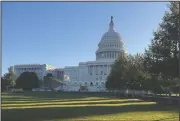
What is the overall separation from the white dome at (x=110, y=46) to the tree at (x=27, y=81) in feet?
137

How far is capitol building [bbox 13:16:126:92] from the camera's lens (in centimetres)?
16325

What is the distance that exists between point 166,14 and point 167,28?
1.92 m

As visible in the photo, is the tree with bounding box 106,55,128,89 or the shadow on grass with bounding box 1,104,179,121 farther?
the tree with bounding box 106,55,128,89

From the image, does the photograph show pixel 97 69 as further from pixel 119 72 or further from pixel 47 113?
pixel 47 113

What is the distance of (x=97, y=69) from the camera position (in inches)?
6850

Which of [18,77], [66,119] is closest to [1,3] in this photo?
[66,119]

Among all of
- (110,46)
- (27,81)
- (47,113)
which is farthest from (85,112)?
(110,46)

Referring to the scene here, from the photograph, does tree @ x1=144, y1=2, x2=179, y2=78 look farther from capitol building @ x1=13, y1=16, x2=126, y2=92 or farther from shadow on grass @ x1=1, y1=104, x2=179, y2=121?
capitol building @ x1=13, y1=16, x2=126, y2=92

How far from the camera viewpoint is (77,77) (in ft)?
595

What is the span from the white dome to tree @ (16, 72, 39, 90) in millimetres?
41676

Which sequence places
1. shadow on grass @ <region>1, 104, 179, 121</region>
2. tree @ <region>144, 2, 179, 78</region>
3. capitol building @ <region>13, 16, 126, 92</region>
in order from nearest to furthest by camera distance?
1. shadow on grass @ <region>1, 104, 179, 121</region>
2. tree @ <region>144, 2, 179, 78</region>
3. capitol building @ <region>13, 16, 126, 92</region>

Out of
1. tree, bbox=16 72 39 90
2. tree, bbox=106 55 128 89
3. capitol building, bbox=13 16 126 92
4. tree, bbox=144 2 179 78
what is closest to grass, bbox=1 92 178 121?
tree, bbox=144 2 179 78

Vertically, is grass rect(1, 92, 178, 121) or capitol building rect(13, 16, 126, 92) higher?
capitol building rect(13, 16, 126, 92)

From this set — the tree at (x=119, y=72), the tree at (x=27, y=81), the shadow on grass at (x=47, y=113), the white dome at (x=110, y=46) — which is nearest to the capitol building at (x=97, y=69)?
the white dome at (x=110, y=46)
